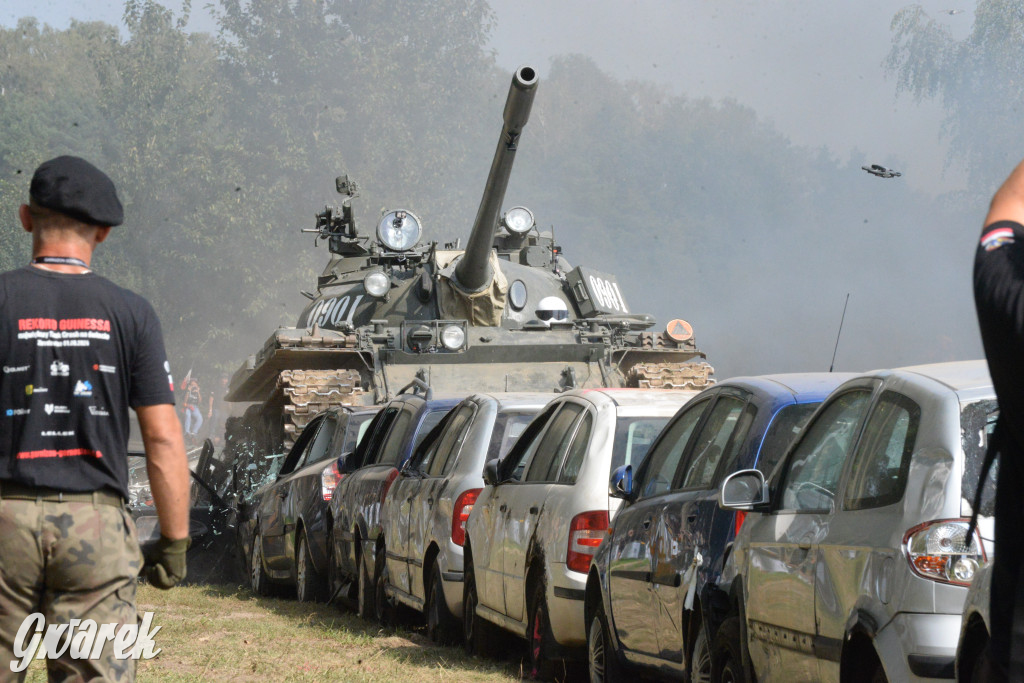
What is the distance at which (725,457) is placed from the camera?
588cm

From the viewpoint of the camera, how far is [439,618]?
9141 mm

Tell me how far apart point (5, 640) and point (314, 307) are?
17.3 meters

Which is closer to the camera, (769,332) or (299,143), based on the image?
(769,332)

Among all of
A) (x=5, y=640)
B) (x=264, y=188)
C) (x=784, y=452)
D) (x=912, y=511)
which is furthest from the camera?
(x=264, y=188)

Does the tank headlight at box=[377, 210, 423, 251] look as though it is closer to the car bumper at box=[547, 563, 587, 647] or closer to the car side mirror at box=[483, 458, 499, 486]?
the car side mirror at box=[483, 458, 499, 486]

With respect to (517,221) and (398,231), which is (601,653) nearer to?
(398,231)

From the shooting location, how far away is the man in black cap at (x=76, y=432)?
371 centimetres

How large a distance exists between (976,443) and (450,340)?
13799mm

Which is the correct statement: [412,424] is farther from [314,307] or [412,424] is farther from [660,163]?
[660,163]

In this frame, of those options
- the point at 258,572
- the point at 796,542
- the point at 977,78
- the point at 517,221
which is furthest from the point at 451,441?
the point at 977,78

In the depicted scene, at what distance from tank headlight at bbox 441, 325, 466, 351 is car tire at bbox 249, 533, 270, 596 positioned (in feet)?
14.2

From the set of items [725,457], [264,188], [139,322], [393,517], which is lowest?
[393,517]

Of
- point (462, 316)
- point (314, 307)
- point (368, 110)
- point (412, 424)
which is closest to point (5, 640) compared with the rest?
point (412, 424)

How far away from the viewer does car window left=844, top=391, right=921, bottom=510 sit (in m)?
4.36
